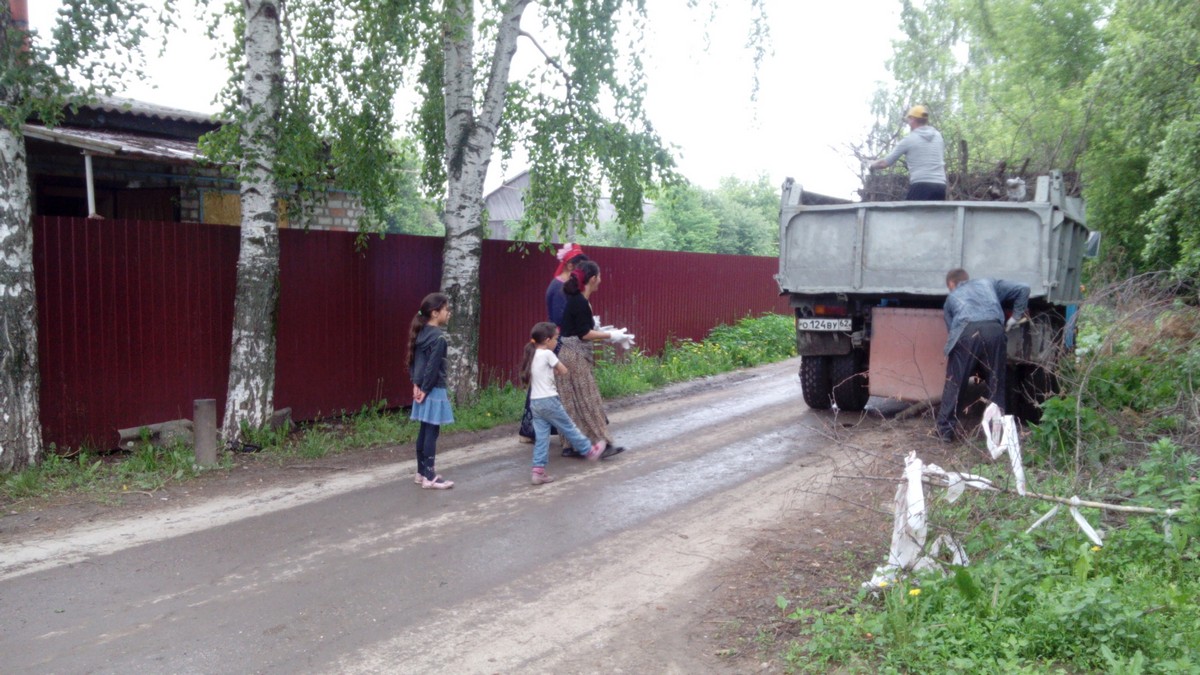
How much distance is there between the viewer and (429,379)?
707 cm

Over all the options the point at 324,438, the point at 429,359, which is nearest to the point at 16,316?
the point at 324,438

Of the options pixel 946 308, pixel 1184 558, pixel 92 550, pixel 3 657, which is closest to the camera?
pixel 3 657

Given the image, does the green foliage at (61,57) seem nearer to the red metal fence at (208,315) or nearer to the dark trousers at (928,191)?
the red metal fence at (208,315)

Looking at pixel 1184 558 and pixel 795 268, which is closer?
pixel 1184 558

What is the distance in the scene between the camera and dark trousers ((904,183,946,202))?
953 cm

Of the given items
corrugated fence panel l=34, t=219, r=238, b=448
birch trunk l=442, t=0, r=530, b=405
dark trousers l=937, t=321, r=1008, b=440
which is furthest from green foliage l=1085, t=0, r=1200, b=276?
corrugated fence panel l=34, t=219, r=238, b=448

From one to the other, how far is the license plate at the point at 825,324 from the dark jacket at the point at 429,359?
4165mm

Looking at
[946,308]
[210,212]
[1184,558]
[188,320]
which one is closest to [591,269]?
[946,308]

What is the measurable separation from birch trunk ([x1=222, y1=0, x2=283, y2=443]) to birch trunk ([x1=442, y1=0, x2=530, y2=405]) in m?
2.08

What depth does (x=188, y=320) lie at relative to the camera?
336 inches

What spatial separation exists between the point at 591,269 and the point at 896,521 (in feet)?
13.7

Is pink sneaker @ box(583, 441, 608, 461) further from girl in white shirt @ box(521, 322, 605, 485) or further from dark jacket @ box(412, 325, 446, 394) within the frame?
dark jacket @ box(412, 325, 446, 394)

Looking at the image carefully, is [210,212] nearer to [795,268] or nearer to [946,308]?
[795,268]

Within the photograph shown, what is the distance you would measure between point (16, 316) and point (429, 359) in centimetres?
313
